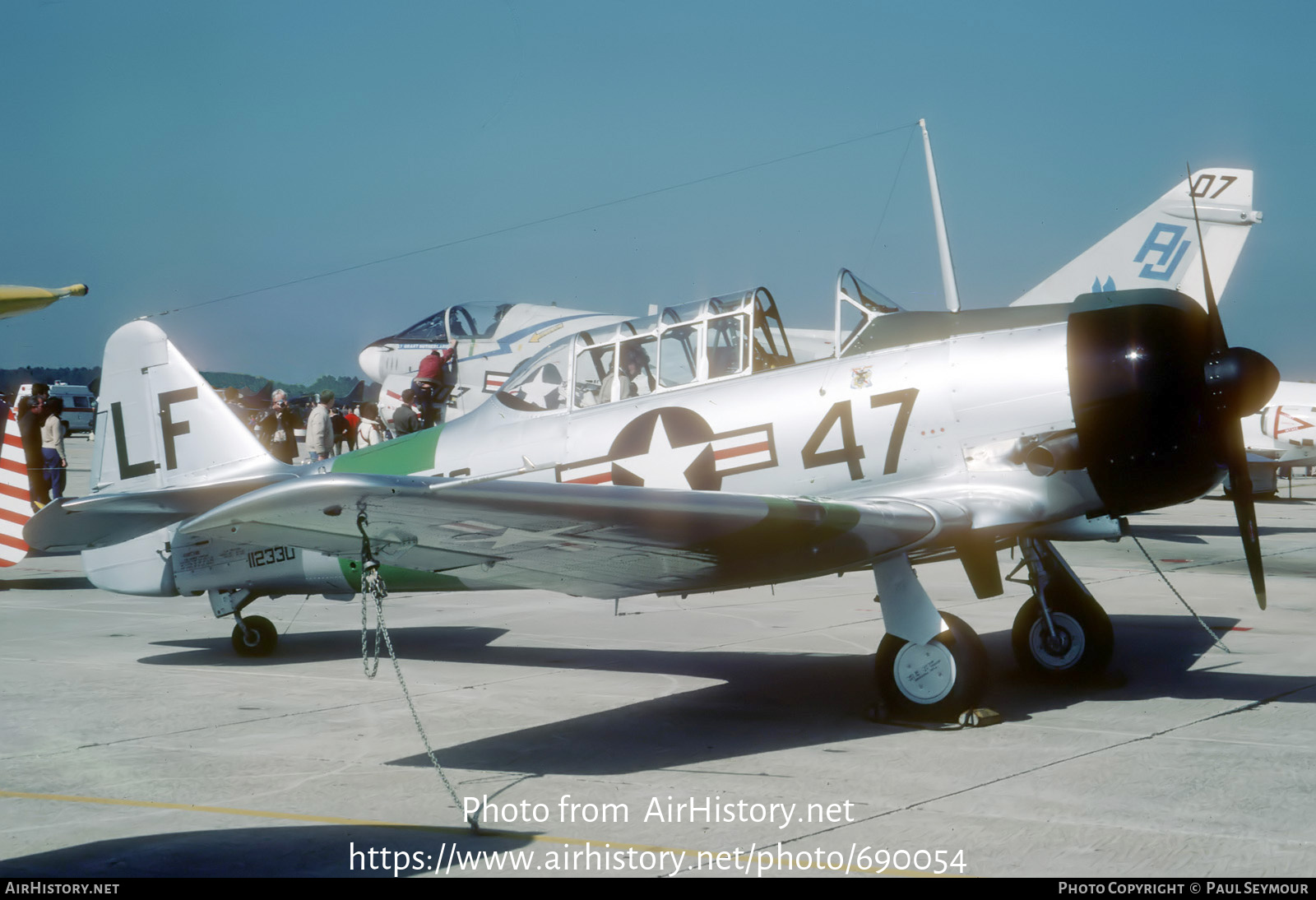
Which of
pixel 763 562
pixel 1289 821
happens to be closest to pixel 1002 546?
pixel 763 562

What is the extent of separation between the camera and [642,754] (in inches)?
212

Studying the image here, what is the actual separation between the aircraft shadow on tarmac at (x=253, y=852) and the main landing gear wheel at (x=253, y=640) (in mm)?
4220

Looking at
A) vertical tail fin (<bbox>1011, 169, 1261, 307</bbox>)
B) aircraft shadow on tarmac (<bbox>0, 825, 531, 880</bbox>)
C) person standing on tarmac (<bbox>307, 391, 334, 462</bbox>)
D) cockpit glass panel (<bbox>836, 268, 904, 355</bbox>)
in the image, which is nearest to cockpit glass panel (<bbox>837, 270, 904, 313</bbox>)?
cockpit glass panel (<bbox>836, 268, 904, 355</bbox>)

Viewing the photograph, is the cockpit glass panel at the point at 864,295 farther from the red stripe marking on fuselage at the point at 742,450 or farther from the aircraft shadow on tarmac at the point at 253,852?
the aircraft shadow on tarmac at the point at 253,852

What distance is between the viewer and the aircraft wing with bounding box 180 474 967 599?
4.18 meters

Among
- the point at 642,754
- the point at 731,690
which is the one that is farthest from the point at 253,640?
the point at 642,754

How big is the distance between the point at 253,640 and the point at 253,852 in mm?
4602

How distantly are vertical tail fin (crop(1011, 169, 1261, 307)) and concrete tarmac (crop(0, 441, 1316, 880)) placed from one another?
662 centimetres

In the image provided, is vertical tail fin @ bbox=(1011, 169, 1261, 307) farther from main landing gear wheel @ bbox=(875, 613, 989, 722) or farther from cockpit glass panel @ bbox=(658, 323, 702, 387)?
main landing gear wheel @ bbox=(875, 613, 989, 722)

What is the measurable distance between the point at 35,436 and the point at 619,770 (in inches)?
511

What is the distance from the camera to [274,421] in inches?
756

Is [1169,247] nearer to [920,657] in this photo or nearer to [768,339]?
[768,339]

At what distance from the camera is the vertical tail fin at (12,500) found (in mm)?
11531

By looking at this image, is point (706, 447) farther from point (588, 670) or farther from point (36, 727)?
point (36, 727)
